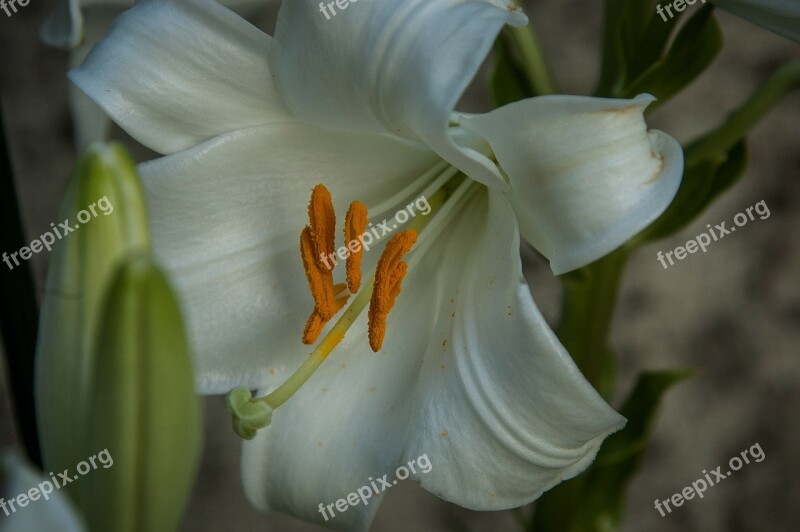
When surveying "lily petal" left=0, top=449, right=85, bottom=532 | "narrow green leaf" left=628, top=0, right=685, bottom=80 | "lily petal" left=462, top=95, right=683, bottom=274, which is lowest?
"narrow green leaf" left=628, top=0, right=685, bottom=80

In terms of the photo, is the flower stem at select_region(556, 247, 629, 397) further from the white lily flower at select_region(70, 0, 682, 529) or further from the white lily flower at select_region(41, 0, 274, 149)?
the white lily flower at select_region(41, 0, 274, 149)

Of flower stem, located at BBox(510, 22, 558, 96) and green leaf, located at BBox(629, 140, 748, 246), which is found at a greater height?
flower stem, located at BBox(510, 22, 558, 96)

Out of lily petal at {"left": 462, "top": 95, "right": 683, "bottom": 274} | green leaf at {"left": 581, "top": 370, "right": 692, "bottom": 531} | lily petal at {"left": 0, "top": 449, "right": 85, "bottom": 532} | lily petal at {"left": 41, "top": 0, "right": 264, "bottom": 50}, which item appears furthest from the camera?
green leaf at {"left": 581, "top": 370, "right": 692, "bottom": 531}

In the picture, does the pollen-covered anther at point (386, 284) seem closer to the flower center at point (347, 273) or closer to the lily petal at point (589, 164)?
the flower center at point (347, 273)

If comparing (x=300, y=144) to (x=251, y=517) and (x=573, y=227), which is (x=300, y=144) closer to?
(x=573, y=227)

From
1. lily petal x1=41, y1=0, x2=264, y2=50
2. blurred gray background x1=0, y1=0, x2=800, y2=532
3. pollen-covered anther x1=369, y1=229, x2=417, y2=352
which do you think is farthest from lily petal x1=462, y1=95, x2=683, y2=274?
blurred gray background x1=0, y1=0, x2=800, y2=532

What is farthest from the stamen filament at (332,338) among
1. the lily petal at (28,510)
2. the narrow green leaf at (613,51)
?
the lily petal at (28,510)
